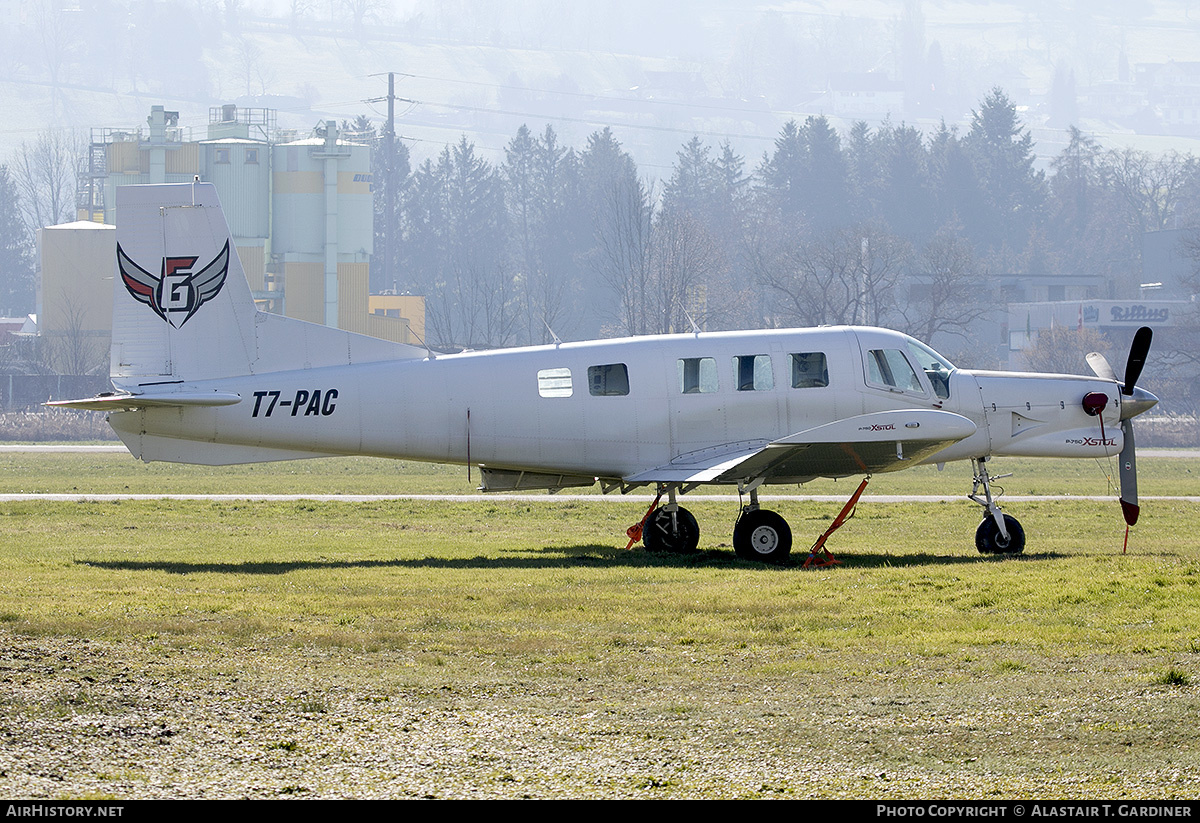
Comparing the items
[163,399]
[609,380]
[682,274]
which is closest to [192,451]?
[163,399]

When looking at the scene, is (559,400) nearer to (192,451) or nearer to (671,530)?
(671,530)

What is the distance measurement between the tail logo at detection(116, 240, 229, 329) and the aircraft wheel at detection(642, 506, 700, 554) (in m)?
7.45

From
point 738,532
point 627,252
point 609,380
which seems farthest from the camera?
point 627,252

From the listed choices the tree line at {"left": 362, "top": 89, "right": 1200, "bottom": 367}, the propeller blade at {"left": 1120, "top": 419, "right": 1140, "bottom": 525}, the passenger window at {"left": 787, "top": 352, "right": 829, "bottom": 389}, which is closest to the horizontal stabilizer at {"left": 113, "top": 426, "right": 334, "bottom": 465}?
the passenger window at {"left": 787, "top": 352, "right": 829, "bottom": 389}

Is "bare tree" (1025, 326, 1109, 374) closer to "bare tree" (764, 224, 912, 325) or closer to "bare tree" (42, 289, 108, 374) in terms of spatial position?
"bare tree" (764, 224, 912, 325)

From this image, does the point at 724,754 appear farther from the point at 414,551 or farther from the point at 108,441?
the point at 108,441

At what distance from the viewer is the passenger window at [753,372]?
20234 millimetres

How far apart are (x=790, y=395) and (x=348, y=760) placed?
41.4 ft

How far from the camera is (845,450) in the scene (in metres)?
19.0

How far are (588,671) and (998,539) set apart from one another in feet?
35.7

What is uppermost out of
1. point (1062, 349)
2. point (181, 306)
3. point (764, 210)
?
point (764, 210)

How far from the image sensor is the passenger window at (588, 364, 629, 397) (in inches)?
797

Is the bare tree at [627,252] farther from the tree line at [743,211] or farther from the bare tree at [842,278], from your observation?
the bare tree at [842,278]
